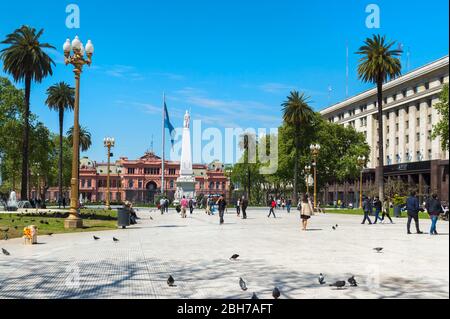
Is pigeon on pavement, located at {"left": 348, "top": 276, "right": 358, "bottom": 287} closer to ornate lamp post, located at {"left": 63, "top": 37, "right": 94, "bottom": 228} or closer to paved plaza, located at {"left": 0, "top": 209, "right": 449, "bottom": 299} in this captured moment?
paved plaza, located at {"left": 0, "top": 209, "right": 449, "bottom": 299}

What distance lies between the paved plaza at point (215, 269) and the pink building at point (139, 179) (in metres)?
133

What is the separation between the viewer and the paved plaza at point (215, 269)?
7.97 m

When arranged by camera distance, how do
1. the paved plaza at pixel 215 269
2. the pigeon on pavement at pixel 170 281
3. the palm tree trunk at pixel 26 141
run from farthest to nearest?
the palm tree trunk at pixel 26 141, the pigeon on pavement at pixel 170 281, the paved plaza at pixel 215 269

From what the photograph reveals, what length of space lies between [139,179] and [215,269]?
144 meters

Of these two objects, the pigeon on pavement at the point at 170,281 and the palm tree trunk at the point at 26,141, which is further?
the palm tree trunk at the point at 26,141

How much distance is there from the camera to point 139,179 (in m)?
152

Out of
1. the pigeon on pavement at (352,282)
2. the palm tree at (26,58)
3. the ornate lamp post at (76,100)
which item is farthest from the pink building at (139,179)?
the pigeon on pavement at (352,282)

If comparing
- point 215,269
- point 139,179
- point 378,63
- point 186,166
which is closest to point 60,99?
point 186,166

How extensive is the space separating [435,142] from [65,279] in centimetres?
6349

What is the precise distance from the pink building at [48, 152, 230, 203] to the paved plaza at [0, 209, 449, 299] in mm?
133000

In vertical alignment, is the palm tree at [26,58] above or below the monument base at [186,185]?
above

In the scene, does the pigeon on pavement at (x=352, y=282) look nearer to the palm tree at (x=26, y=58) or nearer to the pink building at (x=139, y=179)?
the palm tree at (x=26, y=58)
